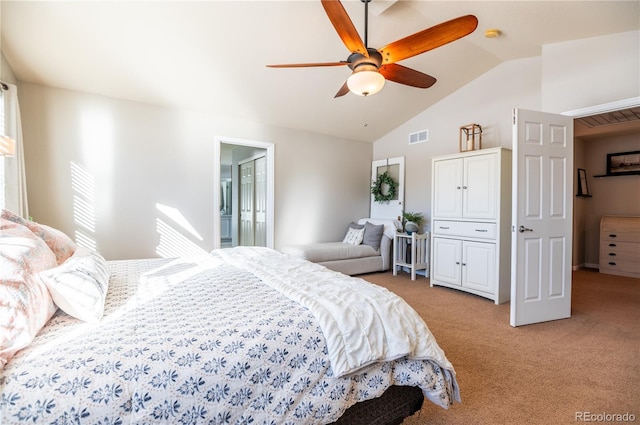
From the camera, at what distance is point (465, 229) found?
391 cm

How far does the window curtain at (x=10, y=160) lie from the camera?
2.65 metres

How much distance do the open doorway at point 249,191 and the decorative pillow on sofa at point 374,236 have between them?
158cm

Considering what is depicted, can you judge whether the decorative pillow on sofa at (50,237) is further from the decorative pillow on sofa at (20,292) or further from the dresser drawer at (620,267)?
the dresser drawer at (620,267)

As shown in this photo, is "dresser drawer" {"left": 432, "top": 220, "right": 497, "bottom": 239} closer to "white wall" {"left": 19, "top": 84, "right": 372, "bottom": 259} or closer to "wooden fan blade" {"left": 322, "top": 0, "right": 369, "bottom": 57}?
"white wall" {"left": 19, "top": 84, "right": 372, "bottom": 259}

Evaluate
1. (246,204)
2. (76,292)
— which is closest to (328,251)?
(246,204)

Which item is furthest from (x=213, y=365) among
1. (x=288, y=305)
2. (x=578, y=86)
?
(x=578, y=86)

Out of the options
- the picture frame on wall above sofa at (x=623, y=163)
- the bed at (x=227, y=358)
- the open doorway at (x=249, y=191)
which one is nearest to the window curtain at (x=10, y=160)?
the bed at (x=227, y=358)

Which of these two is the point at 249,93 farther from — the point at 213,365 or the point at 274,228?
the point at 213,365

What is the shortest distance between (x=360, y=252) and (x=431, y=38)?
3.37m

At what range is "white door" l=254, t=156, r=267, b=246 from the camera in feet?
16.9

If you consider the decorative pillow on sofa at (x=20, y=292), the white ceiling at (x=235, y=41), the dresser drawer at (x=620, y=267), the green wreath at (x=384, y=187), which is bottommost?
the dresser drawer at (x=620, y=267)

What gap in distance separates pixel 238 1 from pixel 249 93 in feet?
4.43

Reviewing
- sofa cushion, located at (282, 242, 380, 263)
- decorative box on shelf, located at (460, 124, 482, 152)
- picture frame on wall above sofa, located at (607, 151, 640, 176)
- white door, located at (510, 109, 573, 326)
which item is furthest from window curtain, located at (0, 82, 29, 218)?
picture frame on wall above sofa, located at (607, 151, 640, 176)

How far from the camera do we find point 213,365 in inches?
40.6
